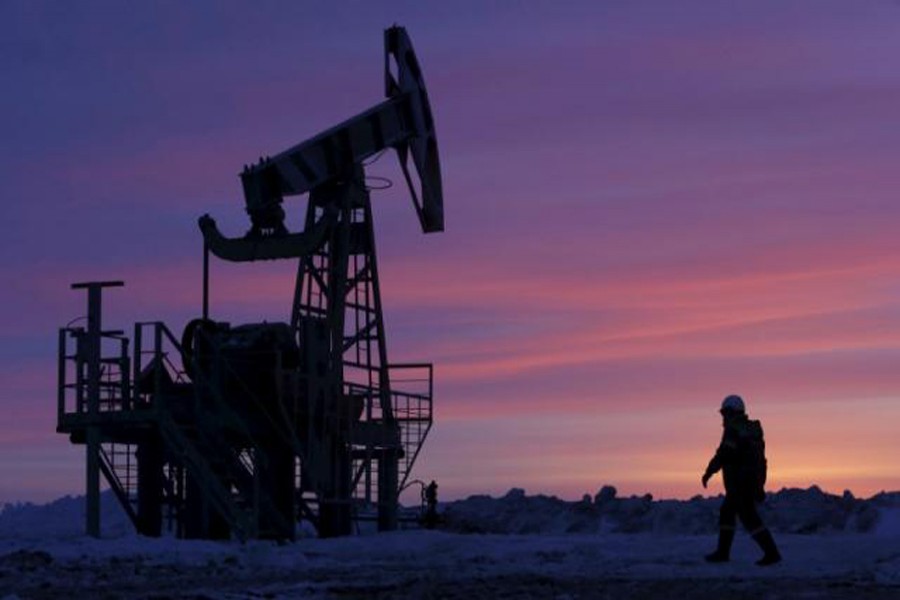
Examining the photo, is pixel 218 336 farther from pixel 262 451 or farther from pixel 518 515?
pixel 518 515

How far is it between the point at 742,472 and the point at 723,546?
2.86 feet

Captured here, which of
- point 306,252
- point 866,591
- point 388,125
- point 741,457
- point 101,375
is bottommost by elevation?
point 866,591

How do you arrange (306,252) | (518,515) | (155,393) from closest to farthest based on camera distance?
(155,393) → (306,252) → (518,515)

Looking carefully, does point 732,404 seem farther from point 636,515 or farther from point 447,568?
point 636,515

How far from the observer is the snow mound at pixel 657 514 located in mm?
34750

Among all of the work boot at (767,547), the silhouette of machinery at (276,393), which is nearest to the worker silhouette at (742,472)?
the work boot at (767,547)

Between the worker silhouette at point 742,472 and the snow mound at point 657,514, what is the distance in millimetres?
15221

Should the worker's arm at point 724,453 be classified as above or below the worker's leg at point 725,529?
above

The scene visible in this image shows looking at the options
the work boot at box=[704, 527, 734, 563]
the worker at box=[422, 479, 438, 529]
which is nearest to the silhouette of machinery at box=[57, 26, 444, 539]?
the worker at box=[422, 479, 438, 529]

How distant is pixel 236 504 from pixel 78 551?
805 centimetres

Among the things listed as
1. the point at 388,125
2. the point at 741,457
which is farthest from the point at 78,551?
the point at 388,125

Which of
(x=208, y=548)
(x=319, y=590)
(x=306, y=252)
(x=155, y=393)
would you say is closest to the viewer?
(x=319, y=590)

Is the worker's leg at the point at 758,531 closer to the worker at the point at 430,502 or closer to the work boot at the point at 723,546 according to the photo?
the work boot at the point at 723,546

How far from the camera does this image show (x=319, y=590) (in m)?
15.7
